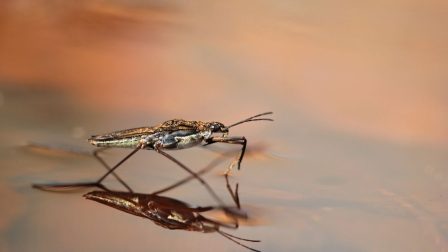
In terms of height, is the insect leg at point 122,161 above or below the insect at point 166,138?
below

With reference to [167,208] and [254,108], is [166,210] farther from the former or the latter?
[254,108]

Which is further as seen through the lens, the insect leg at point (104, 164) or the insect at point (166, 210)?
the insect leg at point (104, 164)

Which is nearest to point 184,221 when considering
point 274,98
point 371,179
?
point 371,179

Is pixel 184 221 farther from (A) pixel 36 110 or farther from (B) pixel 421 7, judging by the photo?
(B) pixel 421 7

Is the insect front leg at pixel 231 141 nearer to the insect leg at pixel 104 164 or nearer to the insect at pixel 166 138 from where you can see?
the insect at pixel 166 138

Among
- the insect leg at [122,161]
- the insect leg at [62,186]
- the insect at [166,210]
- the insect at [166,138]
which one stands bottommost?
the insect at [166,210]

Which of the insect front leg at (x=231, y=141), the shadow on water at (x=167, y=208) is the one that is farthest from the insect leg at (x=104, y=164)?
the insect front leg at (x=231, y=141)

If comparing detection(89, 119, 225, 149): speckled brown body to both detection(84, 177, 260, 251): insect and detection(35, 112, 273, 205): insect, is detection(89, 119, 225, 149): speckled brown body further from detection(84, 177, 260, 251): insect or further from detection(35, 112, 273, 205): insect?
detection(84, 177, 260, 251): insect

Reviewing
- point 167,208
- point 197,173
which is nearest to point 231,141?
point 197,173
